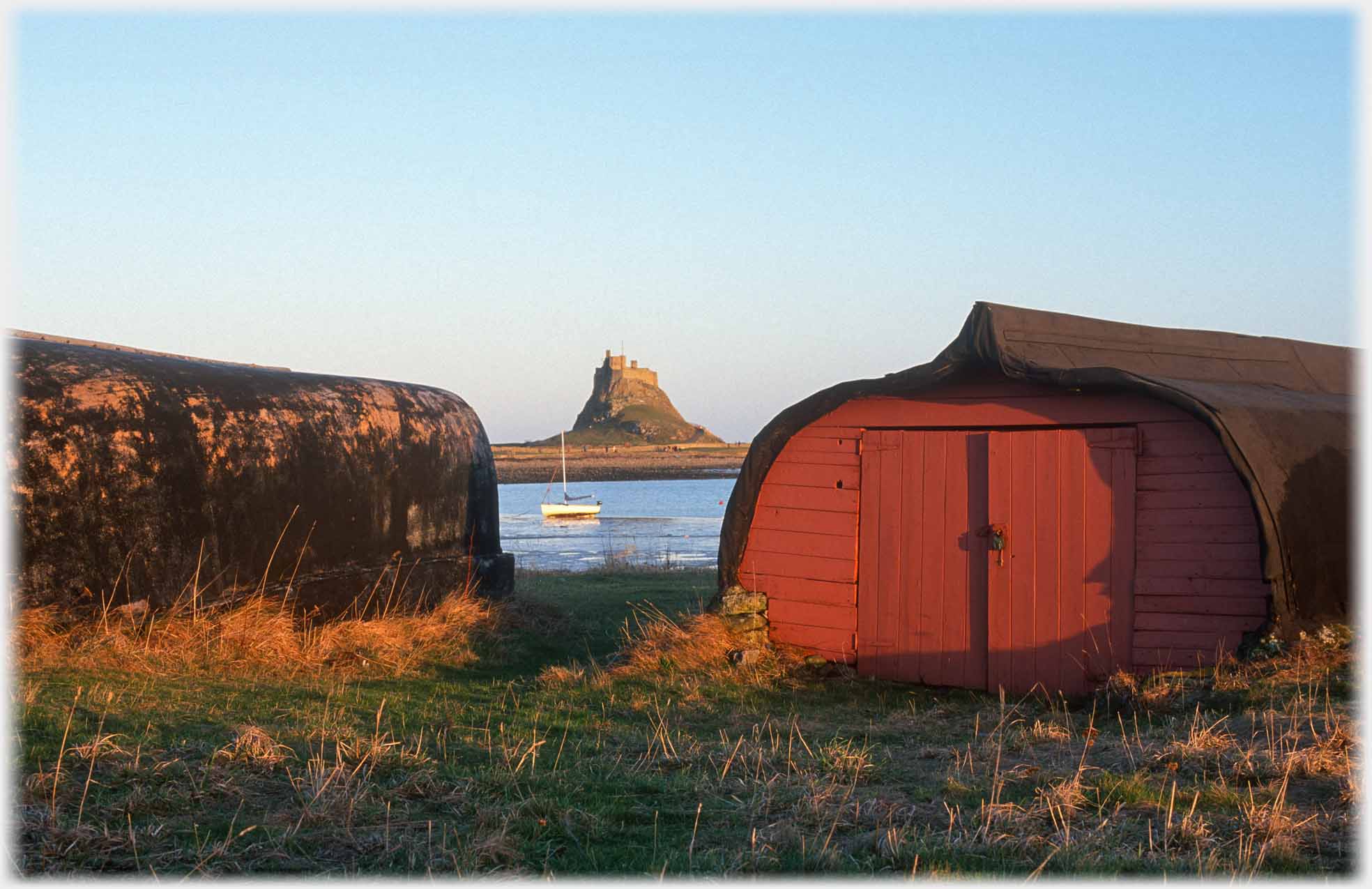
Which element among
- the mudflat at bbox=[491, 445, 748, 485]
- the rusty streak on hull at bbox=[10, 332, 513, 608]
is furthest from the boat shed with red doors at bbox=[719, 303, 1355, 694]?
the mudflat at bbox=[491, 445, 748, 485]

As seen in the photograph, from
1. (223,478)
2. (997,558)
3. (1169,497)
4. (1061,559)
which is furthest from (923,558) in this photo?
(223,478)

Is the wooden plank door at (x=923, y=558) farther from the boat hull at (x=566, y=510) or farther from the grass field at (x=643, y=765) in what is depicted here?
the boat hull at (x=566, y=510)

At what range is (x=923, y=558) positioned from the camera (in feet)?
31.7

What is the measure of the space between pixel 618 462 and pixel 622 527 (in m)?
55.1

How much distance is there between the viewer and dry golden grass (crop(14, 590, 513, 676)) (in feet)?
27.9

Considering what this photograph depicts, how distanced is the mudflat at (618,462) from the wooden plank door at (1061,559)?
252 ft

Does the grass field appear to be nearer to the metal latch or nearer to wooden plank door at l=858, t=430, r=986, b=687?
wooden plank door at l=858, t=430, r=986, b=687

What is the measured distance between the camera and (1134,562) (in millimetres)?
8711

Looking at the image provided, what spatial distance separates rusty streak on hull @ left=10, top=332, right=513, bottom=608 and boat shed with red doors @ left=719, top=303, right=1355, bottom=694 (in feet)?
11.4

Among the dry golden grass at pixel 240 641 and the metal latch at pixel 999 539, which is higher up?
the metal latch at pixel 999 539

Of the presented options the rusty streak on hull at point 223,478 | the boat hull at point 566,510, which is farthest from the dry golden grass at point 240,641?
the boat hull at point 566,510

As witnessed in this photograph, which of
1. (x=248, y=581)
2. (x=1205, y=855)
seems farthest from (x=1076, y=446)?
(x=248, y=581)

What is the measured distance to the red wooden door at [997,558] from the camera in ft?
29.0

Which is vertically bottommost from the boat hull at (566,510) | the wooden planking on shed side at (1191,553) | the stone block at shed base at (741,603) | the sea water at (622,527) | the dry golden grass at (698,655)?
the sea water at (622,527)
